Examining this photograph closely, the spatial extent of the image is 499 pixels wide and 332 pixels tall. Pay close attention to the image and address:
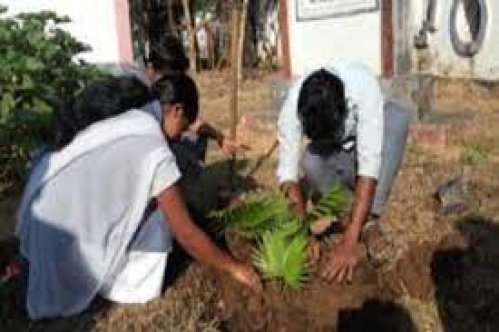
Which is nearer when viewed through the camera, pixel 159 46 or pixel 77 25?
pixel 159 46

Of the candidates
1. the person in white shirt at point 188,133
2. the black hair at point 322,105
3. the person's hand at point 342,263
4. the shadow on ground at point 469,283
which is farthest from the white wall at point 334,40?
the black hair at point 322,105

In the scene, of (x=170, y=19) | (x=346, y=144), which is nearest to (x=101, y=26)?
(x=170, y=19)

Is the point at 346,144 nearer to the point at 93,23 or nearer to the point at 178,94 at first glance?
the point at 178,94

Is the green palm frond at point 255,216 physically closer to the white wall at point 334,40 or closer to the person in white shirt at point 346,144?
the person in white shirt at point 346,144

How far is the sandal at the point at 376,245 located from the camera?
4.91 metres

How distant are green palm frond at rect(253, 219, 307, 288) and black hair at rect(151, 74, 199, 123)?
70 centimetres

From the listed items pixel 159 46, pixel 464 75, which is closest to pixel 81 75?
pixel 159 46

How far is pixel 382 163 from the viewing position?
16.6ft

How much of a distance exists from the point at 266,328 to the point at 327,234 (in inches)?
29.7

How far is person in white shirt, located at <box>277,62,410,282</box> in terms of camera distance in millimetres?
4273

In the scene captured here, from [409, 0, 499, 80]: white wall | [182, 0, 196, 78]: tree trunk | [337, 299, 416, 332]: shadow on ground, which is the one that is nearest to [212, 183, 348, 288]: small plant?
[337, 299, 416, 332]: shadow on ground

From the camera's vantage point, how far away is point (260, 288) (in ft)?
14.8

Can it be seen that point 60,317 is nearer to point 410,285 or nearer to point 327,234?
point 327,234

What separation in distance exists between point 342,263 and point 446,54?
8.21 metres
